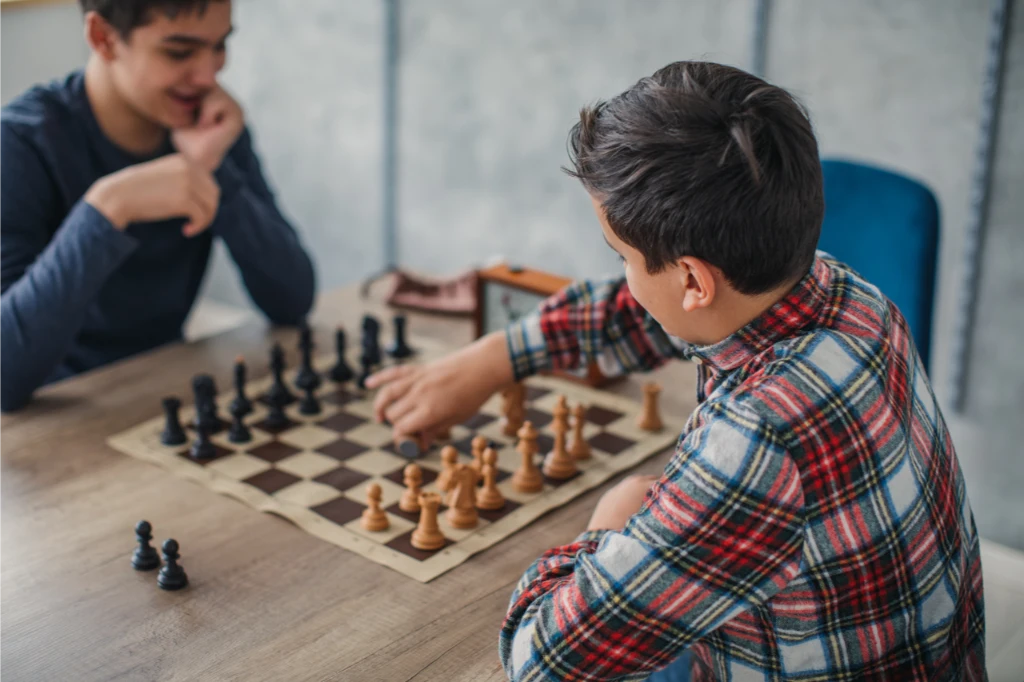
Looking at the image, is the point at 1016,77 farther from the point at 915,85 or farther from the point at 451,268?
the point at 451,268

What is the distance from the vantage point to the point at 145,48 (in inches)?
73.8

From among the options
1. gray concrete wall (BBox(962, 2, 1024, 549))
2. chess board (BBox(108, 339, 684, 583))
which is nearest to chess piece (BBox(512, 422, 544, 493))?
chess board (BBox(108, 339, 684, 583))

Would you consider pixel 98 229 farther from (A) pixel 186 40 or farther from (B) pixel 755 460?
(B) pixel 755 460

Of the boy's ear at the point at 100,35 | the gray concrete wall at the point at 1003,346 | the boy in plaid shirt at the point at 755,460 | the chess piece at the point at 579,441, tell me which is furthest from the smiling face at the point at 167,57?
the gray concrete wall at the point at 1003,346

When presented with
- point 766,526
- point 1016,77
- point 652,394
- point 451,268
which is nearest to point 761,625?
point 766,526

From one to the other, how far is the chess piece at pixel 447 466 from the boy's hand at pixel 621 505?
0.88 ft

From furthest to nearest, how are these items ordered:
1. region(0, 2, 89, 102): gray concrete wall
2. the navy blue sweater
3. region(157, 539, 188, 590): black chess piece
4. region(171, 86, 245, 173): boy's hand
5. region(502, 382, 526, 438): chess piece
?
region(0, 2, 89, 102): gray concrete wall, region(171, 86, 245, 173): boy's hand, the navy blue sweater, region(502, 382, 526, 438): chess piece, region(157, 539, 188, 590): black chess piece

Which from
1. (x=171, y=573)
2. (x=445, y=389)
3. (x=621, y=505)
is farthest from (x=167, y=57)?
(x=621, y=505)

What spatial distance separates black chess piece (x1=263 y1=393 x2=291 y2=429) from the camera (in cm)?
162

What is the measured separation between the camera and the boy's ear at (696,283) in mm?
942

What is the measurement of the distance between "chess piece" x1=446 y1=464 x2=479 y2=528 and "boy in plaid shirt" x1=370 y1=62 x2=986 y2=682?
31cm

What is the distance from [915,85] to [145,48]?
5.65 feet

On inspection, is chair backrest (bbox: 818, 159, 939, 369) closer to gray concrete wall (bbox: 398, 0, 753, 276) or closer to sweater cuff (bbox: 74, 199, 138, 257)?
gray concrete wall (bbox: 398, 0, 753, 276)

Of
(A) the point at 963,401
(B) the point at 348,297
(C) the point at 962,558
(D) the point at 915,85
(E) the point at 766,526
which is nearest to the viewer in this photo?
(E) the point at 766,526
